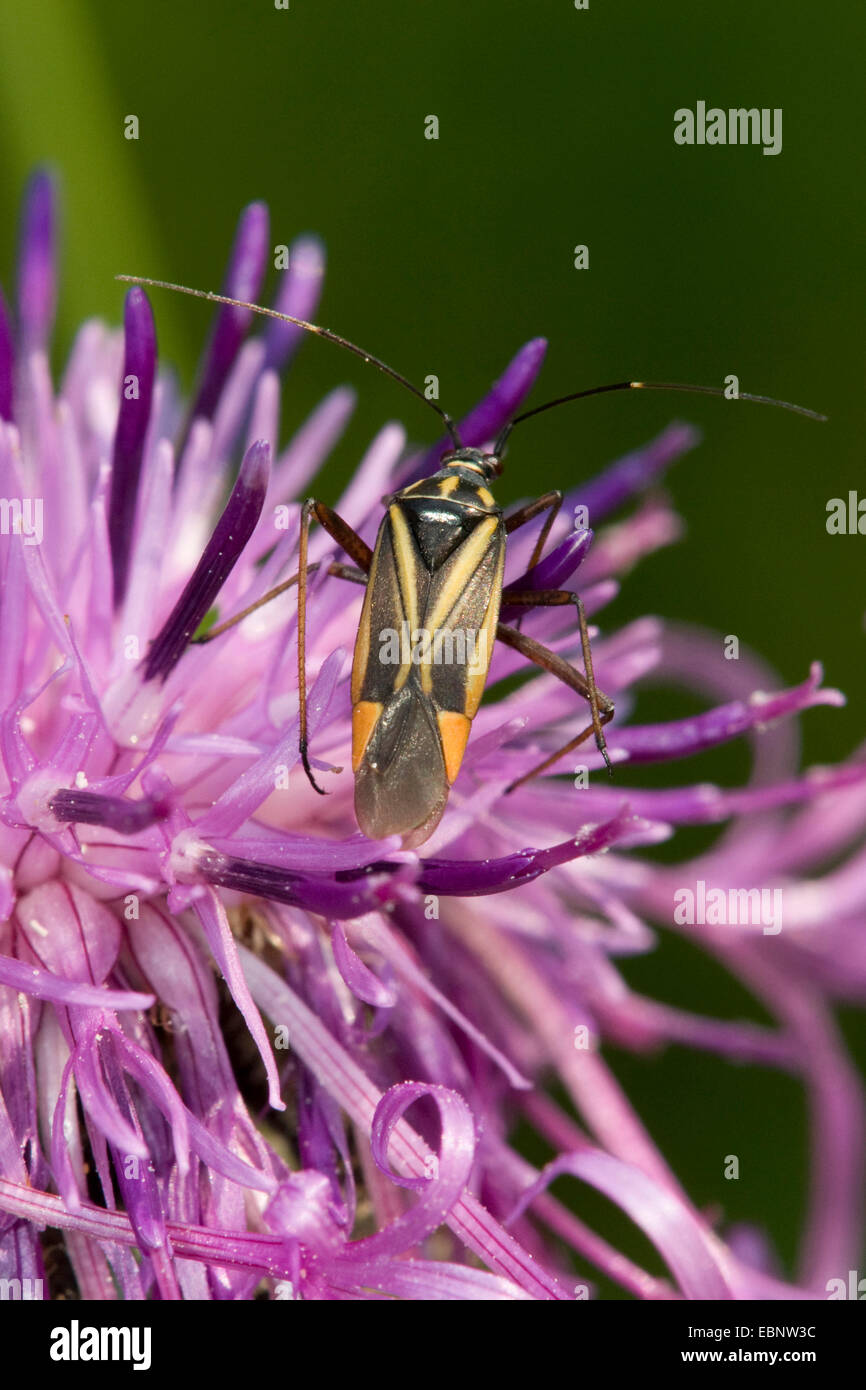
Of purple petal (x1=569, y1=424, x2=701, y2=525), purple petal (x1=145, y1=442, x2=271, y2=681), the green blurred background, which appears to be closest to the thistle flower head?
purple petal (x1=145, y1=442, x2=271, y2=681)

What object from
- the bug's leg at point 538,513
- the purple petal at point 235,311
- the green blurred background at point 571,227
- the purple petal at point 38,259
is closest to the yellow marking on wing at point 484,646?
the bug's leg at point 538,513

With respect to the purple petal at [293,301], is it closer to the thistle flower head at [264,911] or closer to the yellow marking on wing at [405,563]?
the thistle flower head at [264,911]

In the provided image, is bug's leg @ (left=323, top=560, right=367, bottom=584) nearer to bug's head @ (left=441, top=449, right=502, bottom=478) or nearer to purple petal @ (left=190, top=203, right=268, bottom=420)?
bug's head @ (left=441, top=449, right=502, bottom=478)

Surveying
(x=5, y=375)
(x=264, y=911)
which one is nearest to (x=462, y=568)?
(x=264, y=911)

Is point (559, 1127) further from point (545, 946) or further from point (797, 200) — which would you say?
point (797, 200)

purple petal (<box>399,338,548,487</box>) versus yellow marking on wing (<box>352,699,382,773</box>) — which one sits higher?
purple petal (<box>399,338,548,487</box>)

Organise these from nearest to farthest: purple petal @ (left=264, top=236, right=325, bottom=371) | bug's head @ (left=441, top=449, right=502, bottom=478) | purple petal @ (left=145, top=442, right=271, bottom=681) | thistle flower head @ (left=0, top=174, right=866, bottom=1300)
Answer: thistle flower head @ (left=0, top=174, right=866, bottom=1300), purple petal @ (left=145, top=442, right=271, bottom=681), bug's head @ (left=441, top=449, right=502, bottom=478), purple petal @ (left=264, top=236, right=325, bottom=371)
